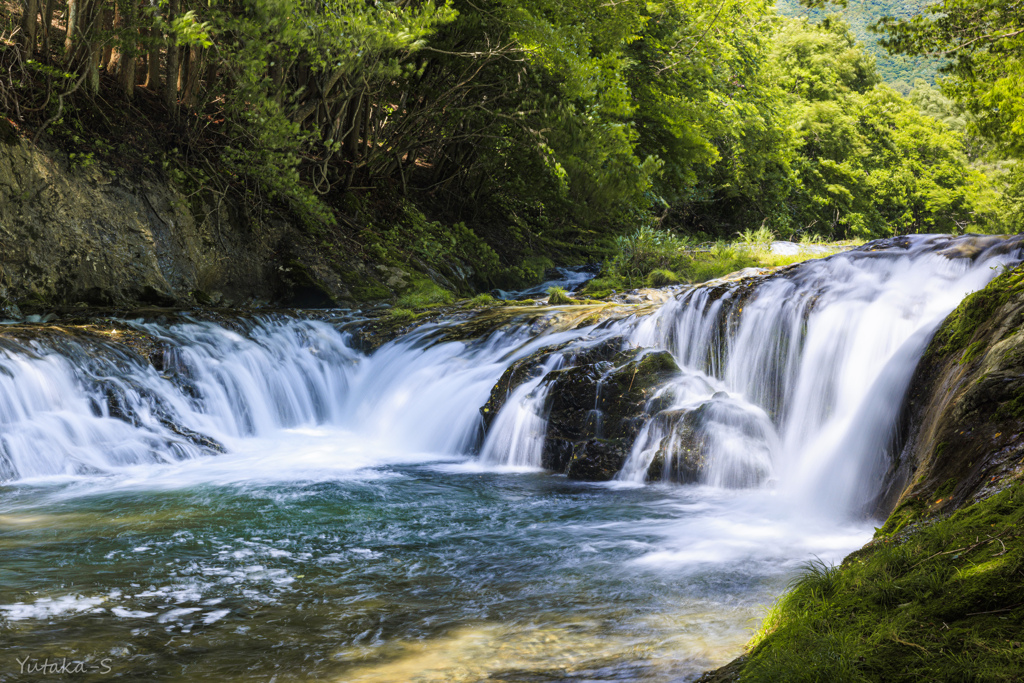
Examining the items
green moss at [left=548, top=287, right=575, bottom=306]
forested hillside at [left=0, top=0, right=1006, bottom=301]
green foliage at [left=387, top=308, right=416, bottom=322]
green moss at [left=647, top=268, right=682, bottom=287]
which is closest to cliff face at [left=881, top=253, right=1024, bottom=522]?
forested hillside at [left=0, top=0, right=1006, bottom=301]

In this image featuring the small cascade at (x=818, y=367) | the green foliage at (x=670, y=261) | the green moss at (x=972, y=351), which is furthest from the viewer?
the green foliage at (x=670, y=261)

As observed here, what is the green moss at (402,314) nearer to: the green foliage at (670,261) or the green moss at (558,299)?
the green moss at (558,299)

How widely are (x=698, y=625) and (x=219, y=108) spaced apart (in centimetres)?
1264

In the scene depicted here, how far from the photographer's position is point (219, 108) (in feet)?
43.0

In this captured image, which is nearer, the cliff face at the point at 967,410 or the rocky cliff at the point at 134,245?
the cliff face at the point at 967,410

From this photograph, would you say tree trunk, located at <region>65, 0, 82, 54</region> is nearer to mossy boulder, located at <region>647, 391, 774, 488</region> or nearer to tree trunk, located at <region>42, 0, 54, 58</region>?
tree trunk, located at <region>42, 0, 54, 58</region>

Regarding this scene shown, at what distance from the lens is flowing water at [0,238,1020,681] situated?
324 centimetres

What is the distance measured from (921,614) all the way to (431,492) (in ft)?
15.6

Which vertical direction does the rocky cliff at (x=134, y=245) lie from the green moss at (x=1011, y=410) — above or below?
above

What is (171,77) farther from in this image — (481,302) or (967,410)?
(967,410)

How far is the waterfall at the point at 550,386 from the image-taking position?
21.0 ft

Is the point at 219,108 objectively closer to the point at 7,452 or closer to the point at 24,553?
the point at 7,452

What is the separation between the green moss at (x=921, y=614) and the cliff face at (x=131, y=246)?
34.8 ft

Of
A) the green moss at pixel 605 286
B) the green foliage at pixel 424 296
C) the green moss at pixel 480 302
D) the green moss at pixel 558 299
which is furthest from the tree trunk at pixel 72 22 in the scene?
the green moss at pixel 605 286
